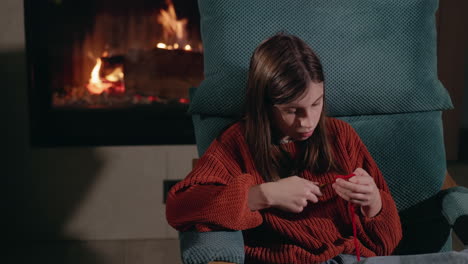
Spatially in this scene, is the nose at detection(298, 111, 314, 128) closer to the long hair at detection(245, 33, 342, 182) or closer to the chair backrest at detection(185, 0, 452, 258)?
the long hair at detection(245, 33, 342, 182)

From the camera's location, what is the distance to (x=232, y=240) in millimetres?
1043

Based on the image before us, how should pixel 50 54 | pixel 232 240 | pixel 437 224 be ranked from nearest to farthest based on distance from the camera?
1. pixel 232 240
2. pixel 437 224
3. pixel 50 54

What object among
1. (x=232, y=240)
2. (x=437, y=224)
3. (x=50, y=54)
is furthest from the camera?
(x=50, y=54)

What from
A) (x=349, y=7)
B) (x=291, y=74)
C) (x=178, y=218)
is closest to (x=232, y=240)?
(x=178, y=218)

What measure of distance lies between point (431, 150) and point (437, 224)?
0.63 ft

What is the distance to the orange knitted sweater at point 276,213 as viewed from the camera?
1.06 m

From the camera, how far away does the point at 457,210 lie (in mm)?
1228

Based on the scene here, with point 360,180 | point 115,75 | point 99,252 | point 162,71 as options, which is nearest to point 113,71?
point 115,75

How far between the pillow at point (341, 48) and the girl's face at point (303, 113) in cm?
25

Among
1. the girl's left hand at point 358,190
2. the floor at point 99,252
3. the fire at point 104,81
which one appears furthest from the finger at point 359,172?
the fire at point 104,81

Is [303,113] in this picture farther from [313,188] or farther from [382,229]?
[382,229]

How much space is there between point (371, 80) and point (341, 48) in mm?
112

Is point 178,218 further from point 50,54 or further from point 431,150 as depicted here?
point 50,54

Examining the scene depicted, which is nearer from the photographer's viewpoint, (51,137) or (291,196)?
(291,196)
